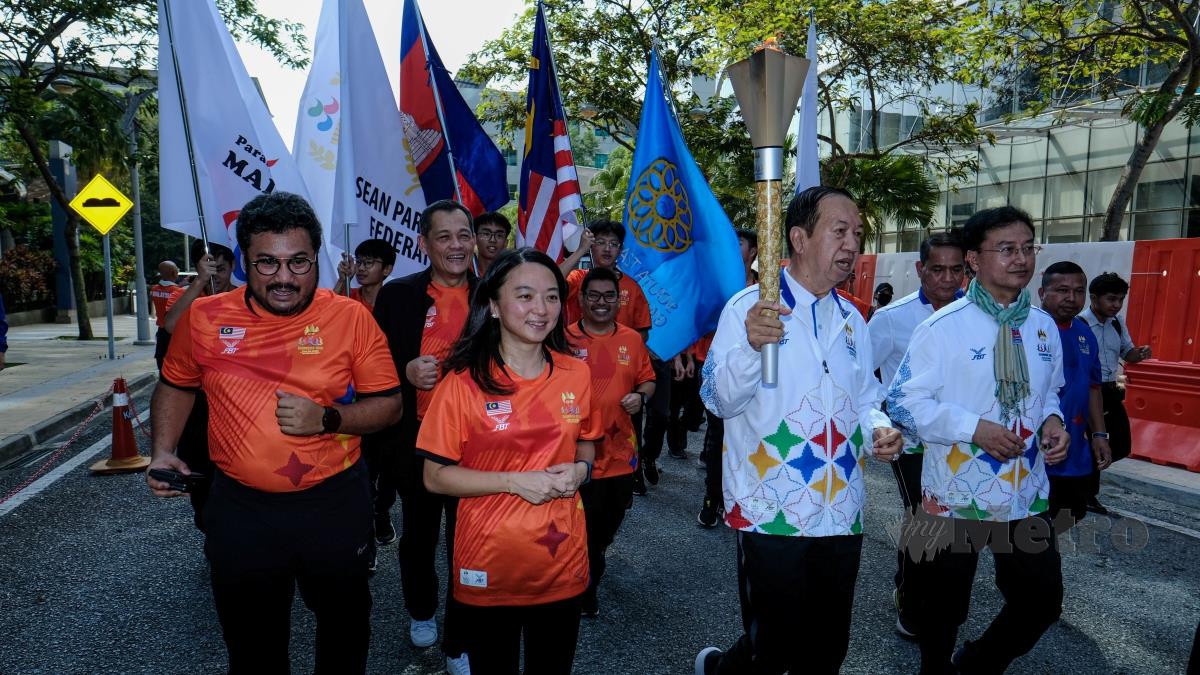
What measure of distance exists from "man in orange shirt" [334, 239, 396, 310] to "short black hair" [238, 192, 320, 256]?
2.32 metres

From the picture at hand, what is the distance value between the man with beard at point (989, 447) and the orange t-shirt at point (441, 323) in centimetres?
196

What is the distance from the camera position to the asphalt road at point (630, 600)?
3.75m

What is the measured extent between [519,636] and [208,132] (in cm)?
314

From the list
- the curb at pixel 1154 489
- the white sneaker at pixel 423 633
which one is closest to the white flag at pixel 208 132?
the white sneaker at pixel 423 633

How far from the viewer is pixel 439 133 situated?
222 inches

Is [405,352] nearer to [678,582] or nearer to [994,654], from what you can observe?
[678,582]

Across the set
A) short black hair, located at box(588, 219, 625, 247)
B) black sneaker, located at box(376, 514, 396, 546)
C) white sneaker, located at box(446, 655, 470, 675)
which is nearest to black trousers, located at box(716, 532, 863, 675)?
white sneaker, located at box(446, 655, 470, 675)

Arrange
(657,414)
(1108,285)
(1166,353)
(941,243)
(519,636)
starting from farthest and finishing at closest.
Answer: (1166,353), (657,414), (1108,285), (941,243), (519,636)

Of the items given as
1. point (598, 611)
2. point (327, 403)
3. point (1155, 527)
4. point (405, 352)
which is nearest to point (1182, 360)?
point (1155, 527)

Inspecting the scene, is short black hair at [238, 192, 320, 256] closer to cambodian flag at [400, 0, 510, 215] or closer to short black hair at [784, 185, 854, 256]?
short black hair at [784, 185, 854, 256]

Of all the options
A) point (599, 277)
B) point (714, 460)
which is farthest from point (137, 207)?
point (599, 277)

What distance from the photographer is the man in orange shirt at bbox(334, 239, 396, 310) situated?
17.4 feet

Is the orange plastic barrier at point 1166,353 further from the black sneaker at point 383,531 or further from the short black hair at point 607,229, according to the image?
the black sneaker at point 383,531

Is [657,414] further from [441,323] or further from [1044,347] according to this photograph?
[1044,347]
